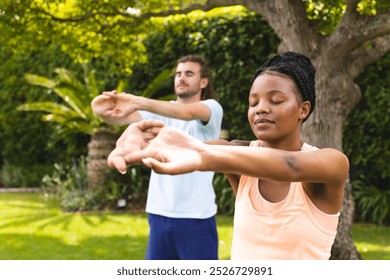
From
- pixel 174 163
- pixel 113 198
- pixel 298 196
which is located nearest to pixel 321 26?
pixel 113 198

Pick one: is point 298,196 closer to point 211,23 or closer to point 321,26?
point 321,26

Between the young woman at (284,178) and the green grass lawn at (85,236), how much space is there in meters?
4.79

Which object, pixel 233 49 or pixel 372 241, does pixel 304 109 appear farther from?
pixel 233 49

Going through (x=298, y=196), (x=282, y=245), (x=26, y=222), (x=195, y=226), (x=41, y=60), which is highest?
(x=41, y=60)

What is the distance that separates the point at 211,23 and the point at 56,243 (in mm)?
4152

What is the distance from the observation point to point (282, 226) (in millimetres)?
2129

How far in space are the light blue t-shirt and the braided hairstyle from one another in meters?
1.80

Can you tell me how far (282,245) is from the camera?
7.08 feet

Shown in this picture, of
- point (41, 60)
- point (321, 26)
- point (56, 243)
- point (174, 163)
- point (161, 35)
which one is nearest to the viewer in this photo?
point (174, 163)

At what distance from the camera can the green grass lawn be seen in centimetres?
705

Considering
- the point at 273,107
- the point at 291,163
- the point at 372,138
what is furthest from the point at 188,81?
the point at 372,138

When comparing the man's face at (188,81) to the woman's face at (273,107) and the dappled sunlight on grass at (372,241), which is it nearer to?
the woman's face at (273,107)

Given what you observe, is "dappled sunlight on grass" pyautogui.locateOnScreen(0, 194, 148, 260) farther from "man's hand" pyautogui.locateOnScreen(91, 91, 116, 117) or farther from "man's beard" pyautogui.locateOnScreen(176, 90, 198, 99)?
"man's hand" pyautogui.locateOnScreen(91, 91, 116, 117)

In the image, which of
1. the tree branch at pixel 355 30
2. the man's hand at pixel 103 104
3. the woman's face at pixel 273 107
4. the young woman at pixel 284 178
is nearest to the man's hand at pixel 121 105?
the man's hand at pixel 103 104
